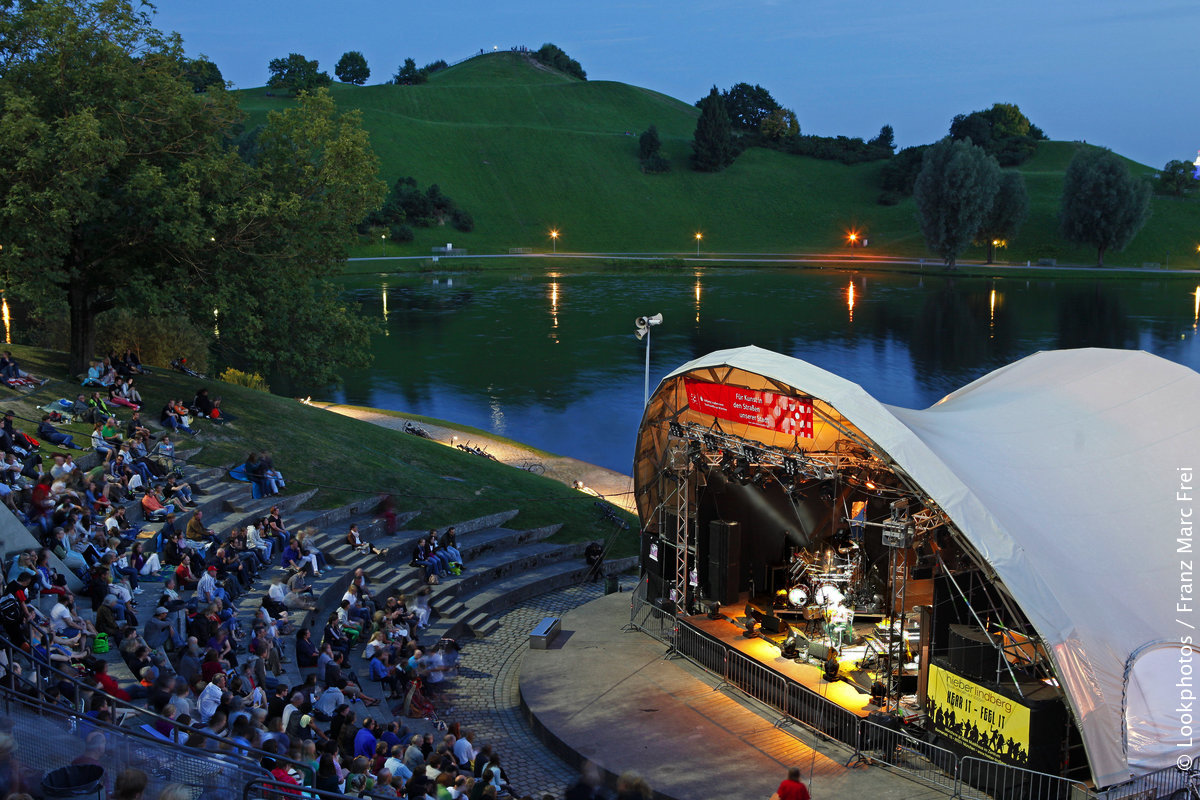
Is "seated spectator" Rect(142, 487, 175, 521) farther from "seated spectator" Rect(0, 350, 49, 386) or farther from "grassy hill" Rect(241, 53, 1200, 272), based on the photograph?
"grassy hill" Rect(241, 53, 1200, 272)

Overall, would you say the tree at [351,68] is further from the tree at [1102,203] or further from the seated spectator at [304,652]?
the seated spectator at [304,652]

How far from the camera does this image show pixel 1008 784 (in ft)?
42.2

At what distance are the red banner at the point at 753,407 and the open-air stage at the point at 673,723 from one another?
422cm

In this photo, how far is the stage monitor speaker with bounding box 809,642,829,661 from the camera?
16.8 meters

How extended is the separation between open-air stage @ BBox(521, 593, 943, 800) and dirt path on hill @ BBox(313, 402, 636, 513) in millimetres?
12404

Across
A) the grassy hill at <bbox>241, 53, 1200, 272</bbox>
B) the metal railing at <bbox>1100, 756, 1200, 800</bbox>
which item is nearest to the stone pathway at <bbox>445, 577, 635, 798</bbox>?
the metal railing at <bbox>1100, 756, 1200, 800</bbox>

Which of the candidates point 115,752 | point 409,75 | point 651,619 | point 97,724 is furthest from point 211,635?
point 409,75

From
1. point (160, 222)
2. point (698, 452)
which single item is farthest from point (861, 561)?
point (160, 222)

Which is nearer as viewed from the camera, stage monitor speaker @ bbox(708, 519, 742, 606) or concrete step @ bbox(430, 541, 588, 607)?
stage monitor speaker @ bbox(708, 519, 742, 606)

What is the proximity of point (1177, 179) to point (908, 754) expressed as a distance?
133 meters

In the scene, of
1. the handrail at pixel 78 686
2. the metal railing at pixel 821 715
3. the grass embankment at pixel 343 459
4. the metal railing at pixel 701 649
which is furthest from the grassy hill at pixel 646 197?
the handrail at pixel 78 686

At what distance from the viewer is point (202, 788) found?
7.91 m

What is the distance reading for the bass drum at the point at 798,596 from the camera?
18391mm

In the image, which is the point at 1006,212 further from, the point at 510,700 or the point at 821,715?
the point at 510,700
